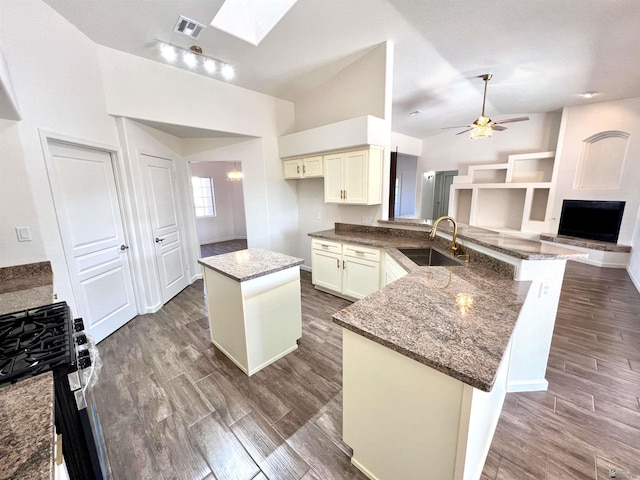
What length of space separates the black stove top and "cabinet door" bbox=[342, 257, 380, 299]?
105 inches

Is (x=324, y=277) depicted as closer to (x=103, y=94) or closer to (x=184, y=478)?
(x=184, y=478)

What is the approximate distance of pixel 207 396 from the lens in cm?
192

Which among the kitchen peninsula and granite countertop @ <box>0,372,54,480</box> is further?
the kitchen peninsula

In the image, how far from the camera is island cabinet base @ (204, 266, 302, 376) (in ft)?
6.82

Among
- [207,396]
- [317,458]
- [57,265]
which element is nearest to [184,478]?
[207,396]

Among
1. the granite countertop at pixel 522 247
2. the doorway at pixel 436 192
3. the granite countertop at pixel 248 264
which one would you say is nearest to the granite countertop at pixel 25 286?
the granite countertop at pixel 248 264

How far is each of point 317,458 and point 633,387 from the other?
2.49 meters

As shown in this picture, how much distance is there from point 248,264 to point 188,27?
236 cm

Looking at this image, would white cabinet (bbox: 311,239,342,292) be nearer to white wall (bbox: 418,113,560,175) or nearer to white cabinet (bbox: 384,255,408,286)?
white cabinet (bbox: 384,255,408,286)

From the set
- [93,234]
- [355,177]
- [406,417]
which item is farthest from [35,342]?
[355,177]

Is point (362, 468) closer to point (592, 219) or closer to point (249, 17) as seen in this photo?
point (249, 17)

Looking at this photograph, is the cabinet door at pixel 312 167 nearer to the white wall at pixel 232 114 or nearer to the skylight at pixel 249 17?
the white wall at pixel 232 114

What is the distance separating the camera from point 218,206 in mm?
7602

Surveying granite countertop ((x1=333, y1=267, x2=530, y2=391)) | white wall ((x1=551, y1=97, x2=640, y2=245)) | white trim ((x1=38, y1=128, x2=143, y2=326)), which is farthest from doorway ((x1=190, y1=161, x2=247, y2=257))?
white wall ((x1=551, y1=97, x2=640, y2=245))
